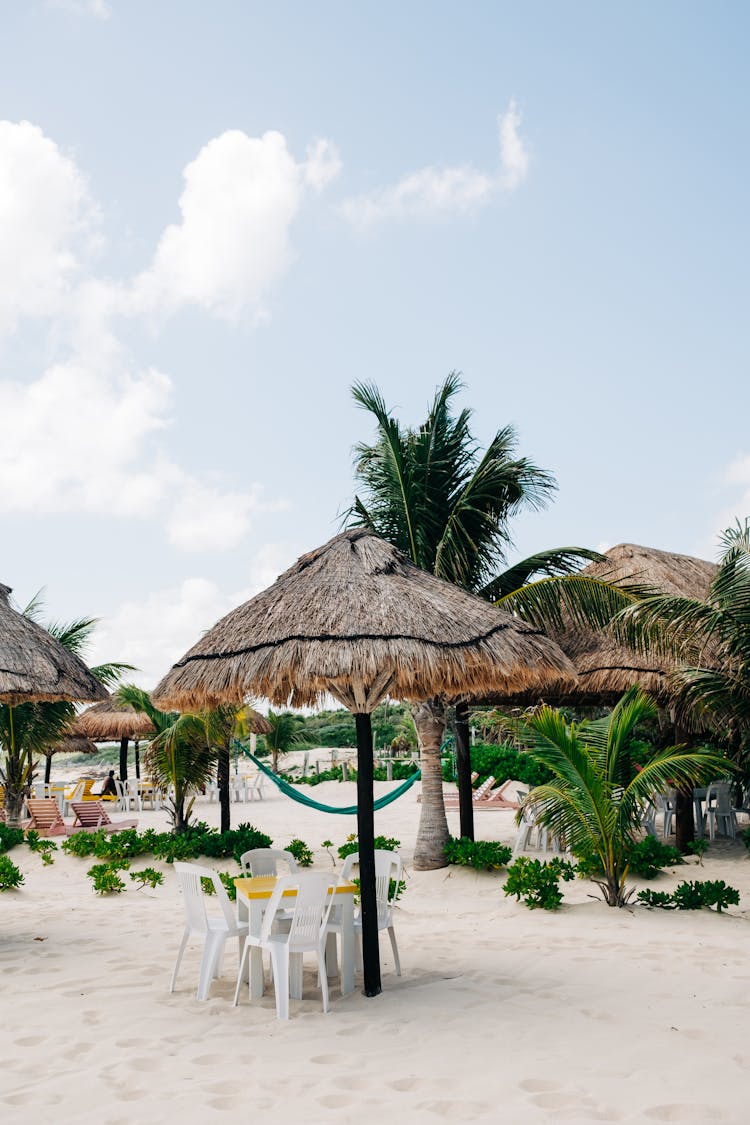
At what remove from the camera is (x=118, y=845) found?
1009cm

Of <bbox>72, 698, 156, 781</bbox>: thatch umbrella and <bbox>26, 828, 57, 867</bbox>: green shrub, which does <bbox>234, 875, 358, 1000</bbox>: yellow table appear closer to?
<bbox>26, 828, 57, 867</bbox>: green shrub

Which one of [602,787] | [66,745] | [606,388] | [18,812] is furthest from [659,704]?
[66,745]

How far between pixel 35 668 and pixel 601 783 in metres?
4.64

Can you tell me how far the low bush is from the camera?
23.1 feet

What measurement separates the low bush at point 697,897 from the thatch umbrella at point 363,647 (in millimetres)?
3034

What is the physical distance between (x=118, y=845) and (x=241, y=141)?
8342 mm

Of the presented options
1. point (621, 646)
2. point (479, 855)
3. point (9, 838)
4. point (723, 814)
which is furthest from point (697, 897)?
point (9, 838)

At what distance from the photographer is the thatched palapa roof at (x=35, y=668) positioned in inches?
229

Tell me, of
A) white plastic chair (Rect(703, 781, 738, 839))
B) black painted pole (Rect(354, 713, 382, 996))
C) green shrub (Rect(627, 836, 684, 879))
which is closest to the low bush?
green shrub (Rect(627, 836, 684, 879))

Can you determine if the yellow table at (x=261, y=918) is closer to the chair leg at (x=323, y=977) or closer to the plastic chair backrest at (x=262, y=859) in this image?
the chair leg at (x=323, y=977)

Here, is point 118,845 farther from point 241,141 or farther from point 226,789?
point 241,141

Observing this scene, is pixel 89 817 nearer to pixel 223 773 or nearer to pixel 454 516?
pixel 223 773

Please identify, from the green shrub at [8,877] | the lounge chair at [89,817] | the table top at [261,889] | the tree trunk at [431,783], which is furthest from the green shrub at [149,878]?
the lounge chair at [89,817]

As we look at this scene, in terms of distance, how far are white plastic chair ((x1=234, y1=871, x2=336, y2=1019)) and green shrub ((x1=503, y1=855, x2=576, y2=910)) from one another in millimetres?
3224
